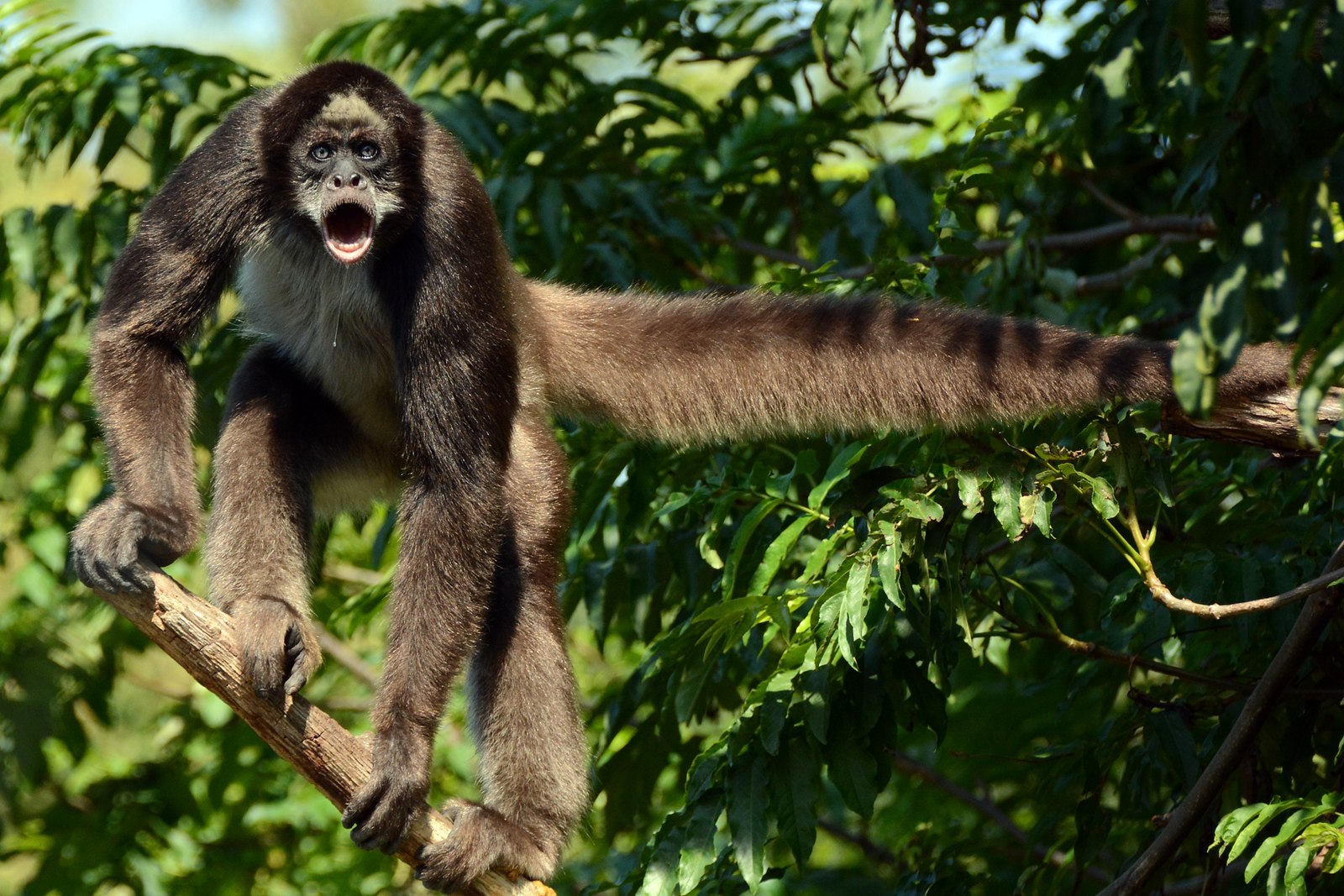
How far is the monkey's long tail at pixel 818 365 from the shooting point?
16.0 feet

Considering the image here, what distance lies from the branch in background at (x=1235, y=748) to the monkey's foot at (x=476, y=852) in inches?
85.0

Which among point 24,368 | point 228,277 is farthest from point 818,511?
point 24,368

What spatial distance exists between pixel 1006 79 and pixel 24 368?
19.3 ft

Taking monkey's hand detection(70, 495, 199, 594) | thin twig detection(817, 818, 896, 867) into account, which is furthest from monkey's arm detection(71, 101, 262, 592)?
thin twig detection(817, 818, 896, 867)

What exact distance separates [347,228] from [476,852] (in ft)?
8.36

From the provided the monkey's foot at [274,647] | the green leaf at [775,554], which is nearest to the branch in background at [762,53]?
the green leaf at [775,554]

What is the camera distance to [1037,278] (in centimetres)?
642

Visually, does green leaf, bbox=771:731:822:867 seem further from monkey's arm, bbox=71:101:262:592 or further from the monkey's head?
the monkey's head

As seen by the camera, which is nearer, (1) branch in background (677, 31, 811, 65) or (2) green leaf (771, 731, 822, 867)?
(2) green leaf (771, 731, 822, 867)

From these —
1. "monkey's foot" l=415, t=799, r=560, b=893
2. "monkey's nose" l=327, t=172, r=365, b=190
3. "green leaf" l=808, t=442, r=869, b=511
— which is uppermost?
"monkey's nose" l=327, t=172, r=365, b=190

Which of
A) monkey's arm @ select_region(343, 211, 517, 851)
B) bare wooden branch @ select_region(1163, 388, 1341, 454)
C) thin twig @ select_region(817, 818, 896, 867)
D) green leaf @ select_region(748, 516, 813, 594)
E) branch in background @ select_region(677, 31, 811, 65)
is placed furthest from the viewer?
thin twig @ select_region(817, 818, 896, 867)

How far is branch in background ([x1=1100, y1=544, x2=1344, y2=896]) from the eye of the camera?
457 cm

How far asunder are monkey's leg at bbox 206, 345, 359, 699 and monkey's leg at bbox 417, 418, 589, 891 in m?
0.79

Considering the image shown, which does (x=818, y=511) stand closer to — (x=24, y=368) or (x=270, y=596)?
(x=270, y=596)
